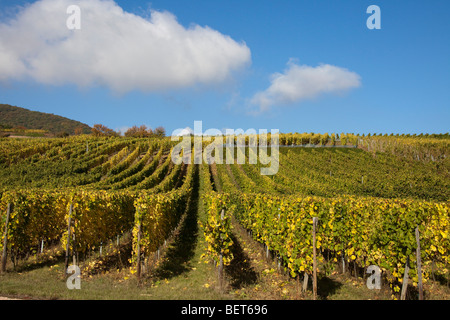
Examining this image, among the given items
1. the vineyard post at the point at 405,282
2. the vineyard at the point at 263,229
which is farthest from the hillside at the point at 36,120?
the vineyard post at the point at 405,282

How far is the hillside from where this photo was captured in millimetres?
143375

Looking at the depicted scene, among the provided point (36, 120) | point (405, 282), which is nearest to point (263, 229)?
point (405, 282)

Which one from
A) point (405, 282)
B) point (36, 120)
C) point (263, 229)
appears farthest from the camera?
point (36, 120)

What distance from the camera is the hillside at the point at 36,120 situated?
143375 millimetres

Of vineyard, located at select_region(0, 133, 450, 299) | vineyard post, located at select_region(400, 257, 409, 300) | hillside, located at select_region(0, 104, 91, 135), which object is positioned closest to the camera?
vineyard post, located at select_region(400, 257, 409, 300)

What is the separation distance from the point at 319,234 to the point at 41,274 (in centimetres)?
933

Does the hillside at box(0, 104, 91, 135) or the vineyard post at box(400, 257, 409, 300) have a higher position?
the hillside at box(0, 104, 91, 135)

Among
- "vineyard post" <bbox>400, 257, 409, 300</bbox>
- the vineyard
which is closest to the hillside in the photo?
the vineyard

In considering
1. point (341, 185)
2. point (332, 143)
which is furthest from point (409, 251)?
point (332, 143)

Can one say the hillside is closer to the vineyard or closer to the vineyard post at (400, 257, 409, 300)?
the vineyard

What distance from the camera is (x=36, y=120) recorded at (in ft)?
499

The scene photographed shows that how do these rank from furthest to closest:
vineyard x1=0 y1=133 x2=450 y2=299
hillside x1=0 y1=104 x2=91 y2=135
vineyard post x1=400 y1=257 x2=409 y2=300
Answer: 1. hillside x1=0 y1=104 x2=91 y2=135
2. vineyard x1=0 y1=133 x2=450 y2=299
3. vineyard post x1=400 y1=257 x2=409 y2=300

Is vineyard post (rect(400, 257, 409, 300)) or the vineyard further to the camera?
the vineyard

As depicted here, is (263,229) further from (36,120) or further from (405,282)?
(36,120)
